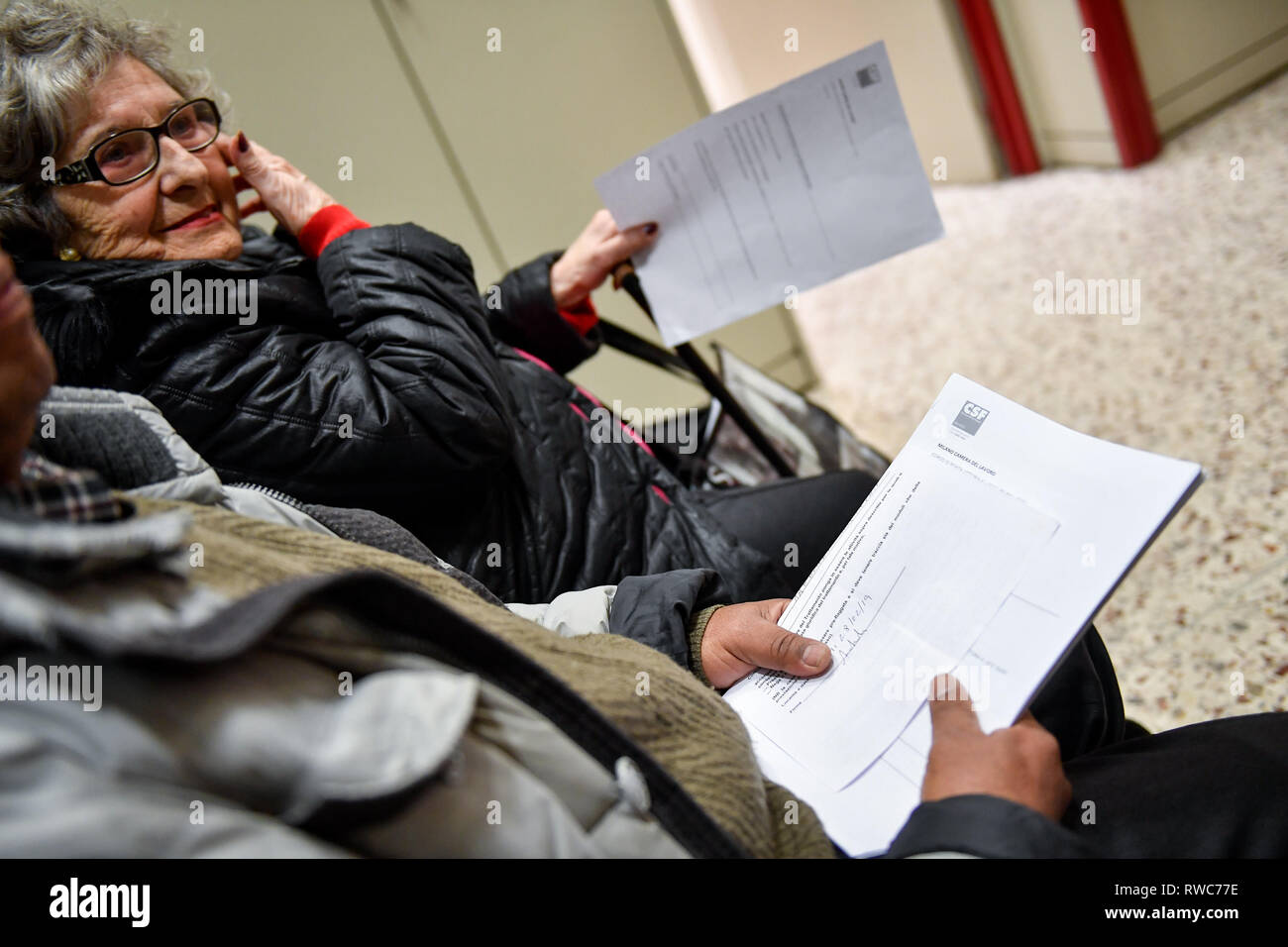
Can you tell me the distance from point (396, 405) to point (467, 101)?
1.22 metres

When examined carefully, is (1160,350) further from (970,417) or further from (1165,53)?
(970,417)

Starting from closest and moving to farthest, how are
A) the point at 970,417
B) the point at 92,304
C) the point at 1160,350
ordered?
the point at 970,417, the point at 92,304, the point at 1160,350

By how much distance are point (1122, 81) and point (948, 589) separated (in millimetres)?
2354

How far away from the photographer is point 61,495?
49cm

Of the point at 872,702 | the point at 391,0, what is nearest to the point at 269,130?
the point at 391,0

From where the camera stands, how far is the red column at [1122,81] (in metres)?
2.37

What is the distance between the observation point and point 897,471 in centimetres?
76

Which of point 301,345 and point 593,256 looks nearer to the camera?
point 301,345

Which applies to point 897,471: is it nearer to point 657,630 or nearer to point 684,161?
point 657,630

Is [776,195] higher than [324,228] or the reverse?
Result: the reverse

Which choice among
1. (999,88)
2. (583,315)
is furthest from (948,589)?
(999,88)

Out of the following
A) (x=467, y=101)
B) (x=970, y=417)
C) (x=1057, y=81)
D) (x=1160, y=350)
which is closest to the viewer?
(x=970, y=417)

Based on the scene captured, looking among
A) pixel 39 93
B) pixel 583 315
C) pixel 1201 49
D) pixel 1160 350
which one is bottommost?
pixel 1160 350
